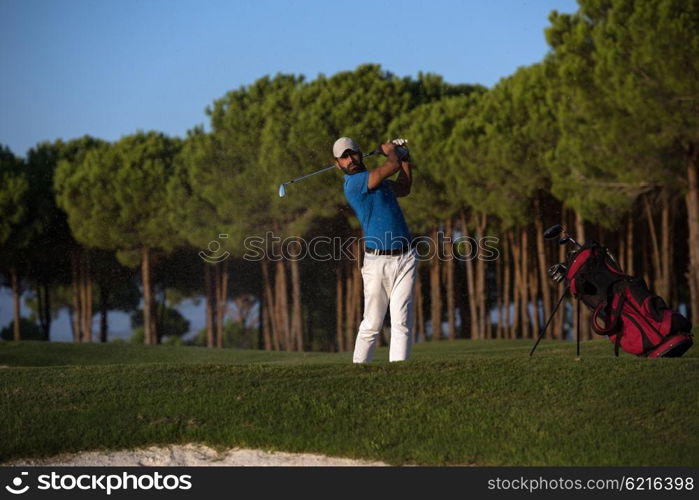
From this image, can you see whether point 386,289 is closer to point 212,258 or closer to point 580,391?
point 580,391

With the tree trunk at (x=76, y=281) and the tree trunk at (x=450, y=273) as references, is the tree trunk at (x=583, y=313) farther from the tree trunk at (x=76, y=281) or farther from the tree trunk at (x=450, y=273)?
the tree trunk at (x=76, y=281)

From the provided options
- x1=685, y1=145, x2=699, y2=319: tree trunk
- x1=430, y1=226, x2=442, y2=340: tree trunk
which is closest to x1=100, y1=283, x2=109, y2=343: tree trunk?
x1=430, y1=226, x2=442, y2=340: tree trunk

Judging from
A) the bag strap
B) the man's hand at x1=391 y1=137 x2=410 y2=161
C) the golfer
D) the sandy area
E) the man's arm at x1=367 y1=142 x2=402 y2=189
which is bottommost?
the sandy area

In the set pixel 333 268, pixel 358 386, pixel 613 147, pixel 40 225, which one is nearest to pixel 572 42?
pixel 613 147

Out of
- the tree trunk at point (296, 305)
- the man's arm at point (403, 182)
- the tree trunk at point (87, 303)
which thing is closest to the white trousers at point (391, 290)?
the man's arm at point (403, 182)

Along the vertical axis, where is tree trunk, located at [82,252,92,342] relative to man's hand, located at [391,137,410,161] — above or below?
below

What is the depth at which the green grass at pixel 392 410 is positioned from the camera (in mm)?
8547

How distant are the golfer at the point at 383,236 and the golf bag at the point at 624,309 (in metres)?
1.89

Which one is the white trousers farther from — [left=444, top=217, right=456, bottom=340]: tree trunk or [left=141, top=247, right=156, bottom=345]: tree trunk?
[left=141, top=247, right=156, bottom=345]: tree trunk

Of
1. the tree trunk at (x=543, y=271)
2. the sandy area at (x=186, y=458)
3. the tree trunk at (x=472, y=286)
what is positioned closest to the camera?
the sandy area at (x=186, y=458)

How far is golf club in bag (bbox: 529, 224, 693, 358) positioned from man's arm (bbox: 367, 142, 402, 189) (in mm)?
1698

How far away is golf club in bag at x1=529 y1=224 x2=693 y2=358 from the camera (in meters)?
10.9

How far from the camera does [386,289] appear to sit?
411 inches

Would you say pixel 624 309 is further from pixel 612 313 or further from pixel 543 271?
pixel 543 271
